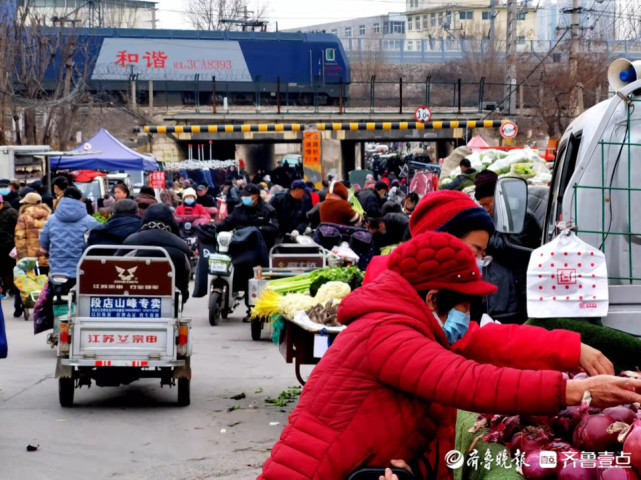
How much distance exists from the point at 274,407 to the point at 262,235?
251 inches

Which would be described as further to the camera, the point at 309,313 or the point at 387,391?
the point at 309,313

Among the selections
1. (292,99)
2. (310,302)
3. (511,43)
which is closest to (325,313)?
(310,302)

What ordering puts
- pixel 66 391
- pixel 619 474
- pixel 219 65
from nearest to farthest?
pixel 619 474
pixel 66 391
pixel 219 65

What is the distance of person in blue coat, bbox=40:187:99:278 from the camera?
1359 centimetres

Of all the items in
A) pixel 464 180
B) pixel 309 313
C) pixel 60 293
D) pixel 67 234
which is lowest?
pixel 60 293

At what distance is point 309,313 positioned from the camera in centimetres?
918

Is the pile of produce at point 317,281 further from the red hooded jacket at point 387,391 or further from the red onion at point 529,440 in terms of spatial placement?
the red hooded jacket at point 387,391

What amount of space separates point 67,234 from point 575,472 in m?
10.8

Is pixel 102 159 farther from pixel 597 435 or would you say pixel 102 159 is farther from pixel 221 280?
pixel 597 435

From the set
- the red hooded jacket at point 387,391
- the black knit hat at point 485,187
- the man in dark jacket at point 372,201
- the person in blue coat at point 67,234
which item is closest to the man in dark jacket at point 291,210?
the man in dark jacket at point 372,201

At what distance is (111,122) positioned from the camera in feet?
185

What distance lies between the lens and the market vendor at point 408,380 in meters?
3.17

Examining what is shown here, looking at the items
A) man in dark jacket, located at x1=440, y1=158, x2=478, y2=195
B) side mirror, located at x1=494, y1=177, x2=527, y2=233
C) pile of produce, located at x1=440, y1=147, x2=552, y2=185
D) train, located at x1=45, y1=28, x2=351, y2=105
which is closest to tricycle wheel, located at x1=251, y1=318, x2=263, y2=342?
man in dark jacket, located at x1=440, y1=158, x2=478, y2=195

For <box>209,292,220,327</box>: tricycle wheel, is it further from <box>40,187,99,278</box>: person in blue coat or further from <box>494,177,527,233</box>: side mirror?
<box>494,177,527,233</box>: side mirror
